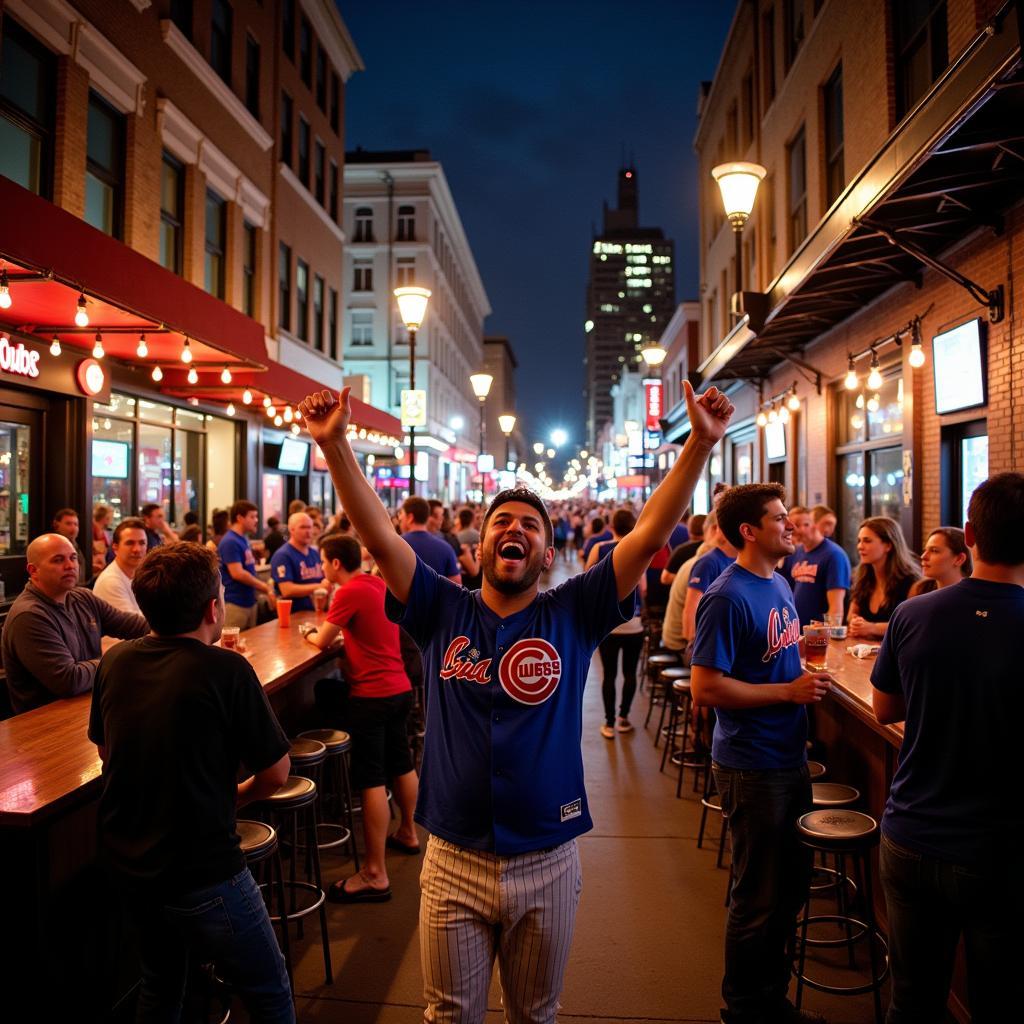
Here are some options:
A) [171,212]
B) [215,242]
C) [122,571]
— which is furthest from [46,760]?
[215,242]

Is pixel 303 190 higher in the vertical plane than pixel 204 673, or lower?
higher

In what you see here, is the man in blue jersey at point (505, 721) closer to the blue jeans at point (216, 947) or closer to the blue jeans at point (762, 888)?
the blue jeans at point (216, 947)

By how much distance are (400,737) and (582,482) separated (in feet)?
331

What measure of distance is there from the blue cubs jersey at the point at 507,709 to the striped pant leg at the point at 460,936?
0.09 metres

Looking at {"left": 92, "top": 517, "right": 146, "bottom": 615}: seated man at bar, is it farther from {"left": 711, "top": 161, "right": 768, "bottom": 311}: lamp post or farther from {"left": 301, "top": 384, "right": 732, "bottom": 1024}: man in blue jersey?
{"left": 711, "top": 161, "right": 768, "bottom": 311}: lamp post

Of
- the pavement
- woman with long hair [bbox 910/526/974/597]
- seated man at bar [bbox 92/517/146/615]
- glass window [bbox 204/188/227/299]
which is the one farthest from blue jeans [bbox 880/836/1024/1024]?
glass window [bbox 204/188/227/299]

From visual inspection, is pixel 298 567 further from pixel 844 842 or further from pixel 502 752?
pixel 502 752

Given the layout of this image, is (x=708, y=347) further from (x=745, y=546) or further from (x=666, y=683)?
(x=745, y=546)

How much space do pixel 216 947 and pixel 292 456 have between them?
19.7m

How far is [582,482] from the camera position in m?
106

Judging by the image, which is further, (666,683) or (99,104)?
(99,104)

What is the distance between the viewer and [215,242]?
1880cm

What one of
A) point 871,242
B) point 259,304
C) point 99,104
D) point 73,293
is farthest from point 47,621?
point 259,304

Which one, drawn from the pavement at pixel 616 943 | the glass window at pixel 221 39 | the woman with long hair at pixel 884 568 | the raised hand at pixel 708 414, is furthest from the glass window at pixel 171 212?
the raised hand at pixel 708 414
